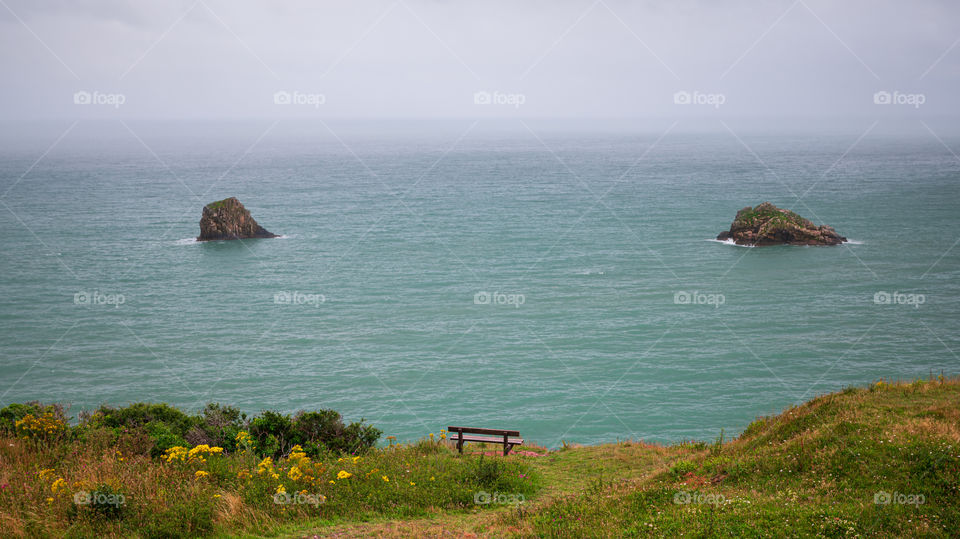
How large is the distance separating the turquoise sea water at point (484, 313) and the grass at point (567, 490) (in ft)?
66.3

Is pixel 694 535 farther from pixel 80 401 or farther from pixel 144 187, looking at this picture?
pixel 144 187

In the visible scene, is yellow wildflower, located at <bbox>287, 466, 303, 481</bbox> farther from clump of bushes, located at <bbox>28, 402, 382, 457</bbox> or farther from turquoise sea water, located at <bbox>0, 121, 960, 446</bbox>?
turquoise sea water, located at <bbox>0, 121, 960, 446</bbox>

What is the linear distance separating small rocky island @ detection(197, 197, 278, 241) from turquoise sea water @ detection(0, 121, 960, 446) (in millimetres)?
2835

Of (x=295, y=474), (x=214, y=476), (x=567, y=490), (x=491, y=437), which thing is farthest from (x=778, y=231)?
(x=214, y=476)

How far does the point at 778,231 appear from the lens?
8669cm

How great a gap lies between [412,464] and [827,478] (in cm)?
957

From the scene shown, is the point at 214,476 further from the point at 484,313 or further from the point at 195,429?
the point at 484,313

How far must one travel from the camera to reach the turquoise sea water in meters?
44.5

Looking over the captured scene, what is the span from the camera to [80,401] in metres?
43.8

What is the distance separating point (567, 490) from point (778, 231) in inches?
3021

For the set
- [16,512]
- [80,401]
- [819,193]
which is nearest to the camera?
[16,512]

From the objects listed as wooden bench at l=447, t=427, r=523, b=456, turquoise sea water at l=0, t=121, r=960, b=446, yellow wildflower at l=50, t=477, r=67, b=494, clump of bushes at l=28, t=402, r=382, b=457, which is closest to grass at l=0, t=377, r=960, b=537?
yellow wildflower at l=50, t=477, r=67, b=494

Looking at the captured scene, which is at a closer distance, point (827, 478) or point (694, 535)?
point (694, 535)

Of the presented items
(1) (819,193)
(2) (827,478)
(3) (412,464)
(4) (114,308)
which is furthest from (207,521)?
(1) (819,193)
